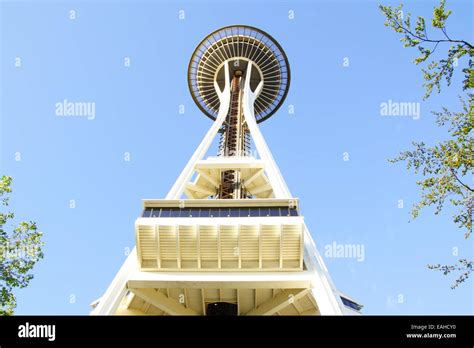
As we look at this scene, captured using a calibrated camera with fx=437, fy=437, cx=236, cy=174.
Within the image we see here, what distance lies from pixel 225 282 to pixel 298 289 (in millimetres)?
4107

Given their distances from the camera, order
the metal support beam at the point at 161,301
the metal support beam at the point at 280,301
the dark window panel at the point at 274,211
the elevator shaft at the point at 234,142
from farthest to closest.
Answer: the elevator shaft at the point at 234,142 < the dark window panel at the point at 274,211 < the metal support beam at the point at 280,301 < the metal support beam at the point at 161,301

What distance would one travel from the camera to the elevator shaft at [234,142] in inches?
1432

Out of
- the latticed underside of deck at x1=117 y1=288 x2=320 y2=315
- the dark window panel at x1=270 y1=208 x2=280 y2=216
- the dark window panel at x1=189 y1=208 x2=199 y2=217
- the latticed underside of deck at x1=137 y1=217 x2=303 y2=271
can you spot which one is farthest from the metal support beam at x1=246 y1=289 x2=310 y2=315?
the dark window panel at x1=189 y1=208 x2=199 y2=217

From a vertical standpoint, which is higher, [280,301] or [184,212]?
[184,212]

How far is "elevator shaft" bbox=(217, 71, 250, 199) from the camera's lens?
119ft

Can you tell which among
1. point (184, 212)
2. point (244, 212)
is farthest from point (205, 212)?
point (244, 212)

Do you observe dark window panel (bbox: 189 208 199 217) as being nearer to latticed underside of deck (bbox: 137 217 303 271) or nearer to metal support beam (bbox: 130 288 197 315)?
latticed underside of deck (bbox: 137 217 303 271)

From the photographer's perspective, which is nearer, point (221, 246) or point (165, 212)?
point (221, 246)

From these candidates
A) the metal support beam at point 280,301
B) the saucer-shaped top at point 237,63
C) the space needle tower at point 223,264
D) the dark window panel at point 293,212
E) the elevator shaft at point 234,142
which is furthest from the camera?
the saucer-shaped top at point 237,63

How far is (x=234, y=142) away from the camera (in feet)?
146

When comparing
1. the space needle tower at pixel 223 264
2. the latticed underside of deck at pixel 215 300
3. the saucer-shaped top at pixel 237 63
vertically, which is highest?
the saucer-shaped top at pixel 237 63

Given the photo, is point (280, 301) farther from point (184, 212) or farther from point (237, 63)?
point (237, 63)

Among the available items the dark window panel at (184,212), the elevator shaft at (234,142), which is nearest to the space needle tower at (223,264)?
the dark window panel at (184,212)

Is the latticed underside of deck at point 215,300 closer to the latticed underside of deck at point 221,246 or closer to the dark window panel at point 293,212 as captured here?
the latticed underside of deck at point 221,246
